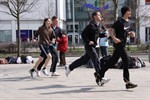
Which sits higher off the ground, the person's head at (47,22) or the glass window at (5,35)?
the person's head at (47,22)

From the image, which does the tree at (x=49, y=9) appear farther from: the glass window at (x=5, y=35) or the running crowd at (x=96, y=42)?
the running crowd at (x=96, y=42)

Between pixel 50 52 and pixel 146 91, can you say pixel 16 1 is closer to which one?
pixel 50 52

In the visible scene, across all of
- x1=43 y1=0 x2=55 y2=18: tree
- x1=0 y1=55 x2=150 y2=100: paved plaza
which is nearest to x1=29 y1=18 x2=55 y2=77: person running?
x1=0 y1=55 x2=150 y2=100: paved plaza

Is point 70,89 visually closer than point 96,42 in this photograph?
Yes

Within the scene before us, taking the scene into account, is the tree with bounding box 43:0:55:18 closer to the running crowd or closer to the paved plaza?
the running crowd

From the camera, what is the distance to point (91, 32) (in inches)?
369

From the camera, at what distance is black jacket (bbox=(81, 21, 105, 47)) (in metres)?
9.38

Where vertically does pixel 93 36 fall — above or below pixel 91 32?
below

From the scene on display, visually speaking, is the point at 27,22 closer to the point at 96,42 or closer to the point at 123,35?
the point at 96,42

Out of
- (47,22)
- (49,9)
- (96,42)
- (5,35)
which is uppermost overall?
(49,9)

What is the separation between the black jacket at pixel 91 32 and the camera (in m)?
9.38

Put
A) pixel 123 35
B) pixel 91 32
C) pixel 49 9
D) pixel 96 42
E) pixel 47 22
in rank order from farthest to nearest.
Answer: pixel 49 9 → pixel 47 22 → pixel 96 42 → pixel 91 32 → pixel 123 35

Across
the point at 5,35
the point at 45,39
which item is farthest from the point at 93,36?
the point at 5,35

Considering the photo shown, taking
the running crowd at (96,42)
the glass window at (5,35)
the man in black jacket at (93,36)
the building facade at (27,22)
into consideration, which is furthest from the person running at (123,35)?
the glass window at (5,35)
